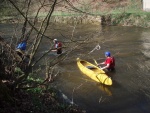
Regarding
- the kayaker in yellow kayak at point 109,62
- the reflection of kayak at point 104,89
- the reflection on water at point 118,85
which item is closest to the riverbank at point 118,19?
the reflection on water at point 118,85

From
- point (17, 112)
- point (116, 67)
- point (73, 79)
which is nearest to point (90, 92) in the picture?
point (73, 79)

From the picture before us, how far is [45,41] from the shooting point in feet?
78.4

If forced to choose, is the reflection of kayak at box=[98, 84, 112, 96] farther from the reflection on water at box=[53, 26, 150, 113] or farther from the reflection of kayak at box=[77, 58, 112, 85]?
the reflection of kayak at box=[77, 58, 112, 85]

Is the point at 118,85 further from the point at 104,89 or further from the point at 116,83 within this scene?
the point at 104,89

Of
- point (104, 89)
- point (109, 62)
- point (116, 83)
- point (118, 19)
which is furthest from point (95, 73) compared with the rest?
point (118, 19)

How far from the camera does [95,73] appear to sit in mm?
13516

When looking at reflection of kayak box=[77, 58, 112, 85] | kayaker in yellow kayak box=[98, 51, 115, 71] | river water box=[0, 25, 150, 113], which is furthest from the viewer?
kayaker in yellow kayak box=[98, 51, 115, 71]

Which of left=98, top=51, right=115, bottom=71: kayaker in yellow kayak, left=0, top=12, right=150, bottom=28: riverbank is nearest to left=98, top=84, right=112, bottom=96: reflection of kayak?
left=98, top=51, right=115, bottom=71: kayaker in yellow kayak

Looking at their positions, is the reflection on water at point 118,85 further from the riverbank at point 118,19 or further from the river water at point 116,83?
the riverbank at point 118,19

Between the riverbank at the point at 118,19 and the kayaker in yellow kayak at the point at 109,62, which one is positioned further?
the riverbank at the point at 118,19

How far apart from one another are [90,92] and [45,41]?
12870 mm

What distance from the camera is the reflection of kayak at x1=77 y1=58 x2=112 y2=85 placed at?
1268cm

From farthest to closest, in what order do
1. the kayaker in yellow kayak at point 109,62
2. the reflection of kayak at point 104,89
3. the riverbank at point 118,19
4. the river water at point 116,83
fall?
the riverbank at point 118,19 < the kayaker in yellow kayak at point 109,62 < the reflection of kayak at point 104,89 < the river water at point 116,83

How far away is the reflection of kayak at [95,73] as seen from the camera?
1268 centimetres
